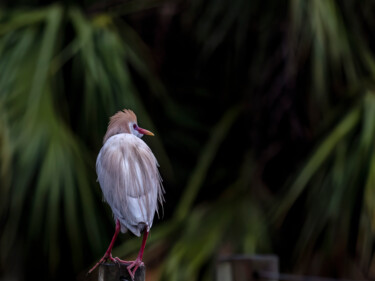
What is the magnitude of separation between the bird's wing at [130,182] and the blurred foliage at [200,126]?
128cm

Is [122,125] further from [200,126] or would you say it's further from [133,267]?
[200,126]

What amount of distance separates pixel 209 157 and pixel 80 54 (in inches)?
20.0

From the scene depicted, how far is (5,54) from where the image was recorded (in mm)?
2213

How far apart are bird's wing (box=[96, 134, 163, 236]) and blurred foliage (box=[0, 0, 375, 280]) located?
1.28 meters

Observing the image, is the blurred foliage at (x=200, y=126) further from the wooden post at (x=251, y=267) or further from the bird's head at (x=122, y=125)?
the bird's head at (x=122, y=125)

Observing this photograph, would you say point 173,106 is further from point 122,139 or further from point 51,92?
point 122,139

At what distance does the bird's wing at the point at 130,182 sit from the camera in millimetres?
668

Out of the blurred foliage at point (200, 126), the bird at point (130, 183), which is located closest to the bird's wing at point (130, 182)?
the bird at point (130, 183)

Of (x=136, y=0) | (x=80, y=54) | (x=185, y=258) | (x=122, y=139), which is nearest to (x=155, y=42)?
(x=136, y=0)

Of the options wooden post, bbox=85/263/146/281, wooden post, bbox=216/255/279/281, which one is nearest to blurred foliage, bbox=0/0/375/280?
wooden post, bbox=216/255/279/281

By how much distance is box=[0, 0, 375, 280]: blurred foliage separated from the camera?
2002 mm

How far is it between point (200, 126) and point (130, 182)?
1834 mm

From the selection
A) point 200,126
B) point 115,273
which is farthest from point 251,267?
point 200,126

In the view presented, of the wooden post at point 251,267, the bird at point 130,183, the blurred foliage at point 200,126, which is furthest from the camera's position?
the blurred foliage at point 200,126
